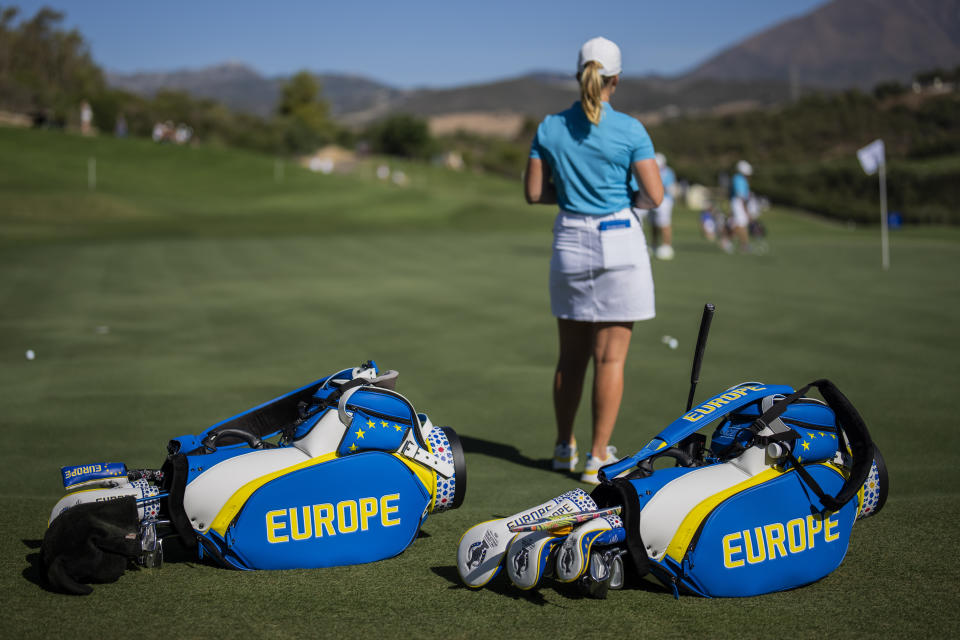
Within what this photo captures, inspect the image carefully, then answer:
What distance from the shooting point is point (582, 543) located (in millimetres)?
3516

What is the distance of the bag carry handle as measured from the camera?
3707mm

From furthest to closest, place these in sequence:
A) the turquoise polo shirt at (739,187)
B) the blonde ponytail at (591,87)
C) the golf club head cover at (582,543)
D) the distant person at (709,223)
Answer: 1. the distant person at (709,223)
2. the turquoise polo shirt at (739,187)
3. the blonde ponytail at (591,87)
4. the golf club head cover at (582,543)

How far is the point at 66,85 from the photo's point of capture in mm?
135000

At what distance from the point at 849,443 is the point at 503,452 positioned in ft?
8.48

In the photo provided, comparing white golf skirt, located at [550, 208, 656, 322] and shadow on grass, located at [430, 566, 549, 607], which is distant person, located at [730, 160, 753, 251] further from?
shadow on grass, located at [430, 566, 549, 607]

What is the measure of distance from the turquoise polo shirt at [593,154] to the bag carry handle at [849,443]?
1.78m

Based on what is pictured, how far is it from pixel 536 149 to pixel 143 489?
2.71 metres

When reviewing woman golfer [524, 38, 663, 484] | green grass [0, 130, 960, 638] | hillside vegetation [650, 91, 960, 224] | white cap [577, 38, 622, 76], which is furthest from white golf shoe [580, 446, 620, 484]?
hillside vegetation [650, 91, 960, 224]

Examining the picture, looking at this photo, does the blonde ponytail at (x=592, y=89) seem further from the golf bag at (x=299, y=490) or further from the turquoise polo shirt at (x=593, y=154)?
the golf bag at (x=299, y=490)

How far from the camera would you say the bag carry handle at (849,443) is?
3.71m

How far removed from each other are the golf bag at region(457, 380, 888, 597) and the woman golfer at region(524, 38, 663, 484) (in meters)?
1.46

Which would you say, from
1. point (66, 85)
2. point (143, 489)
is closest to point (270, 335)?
point (143, 489)

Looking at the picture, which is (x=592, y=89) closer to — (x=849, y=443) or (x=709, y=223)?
(x=849, y=443)

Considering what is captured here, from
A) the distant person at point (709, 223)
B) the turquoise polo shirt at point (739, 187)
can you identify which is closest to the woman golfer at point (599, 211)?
the turquoise polo shirt at point (739, 187)
